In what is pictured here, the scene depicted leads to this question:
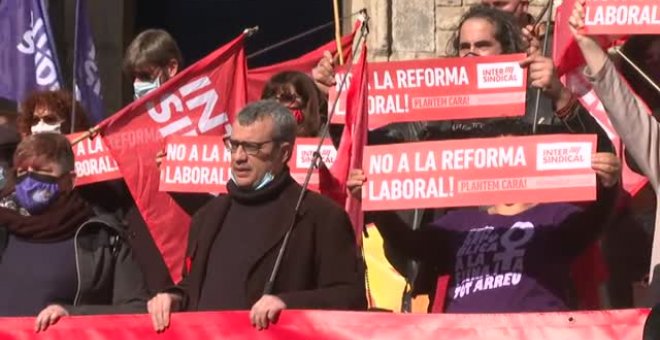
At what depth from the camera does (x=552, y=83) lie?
22.4ft

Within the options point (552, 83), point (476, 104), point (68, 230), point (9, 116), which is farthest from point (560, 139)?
point (9, 116)

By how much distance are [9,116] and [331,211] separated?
107 inches

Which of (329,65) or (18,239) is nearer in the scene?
(18,239)

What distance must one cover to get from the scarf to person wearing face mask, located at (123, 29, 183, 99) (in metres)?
1.43

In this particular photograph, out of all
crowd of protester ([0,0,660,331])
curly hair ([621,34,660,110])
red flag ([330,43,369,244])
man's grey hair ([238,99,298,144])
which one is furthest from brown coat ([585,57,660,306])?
curly hair ([621,34,660,110])

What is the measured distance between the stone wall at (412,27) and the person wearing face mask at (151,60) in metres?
2.87

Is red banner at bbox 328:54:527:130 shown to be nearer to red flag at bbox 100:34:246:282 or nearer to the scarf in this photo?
red flag at bbox 100:34:246:282

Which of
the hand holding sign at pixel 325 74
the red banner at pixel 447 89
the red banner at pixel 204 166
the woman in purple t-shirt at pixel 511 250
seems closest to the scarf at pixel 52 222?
the red banner at pixel 204 166

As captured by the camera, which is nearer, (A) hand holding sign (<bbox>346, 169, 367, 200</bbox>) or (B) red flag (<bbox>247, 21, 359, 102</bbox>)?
(A) hand holding sign (<bbox>346, 169, 367, 200</bbox>)

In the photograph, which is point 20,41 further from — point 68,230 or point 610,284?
point 610,284

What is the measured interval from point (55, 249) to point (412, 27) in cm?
463

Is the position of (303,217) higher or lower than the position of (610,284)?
higher

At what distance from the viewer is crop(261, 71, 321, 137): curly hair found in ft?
25.9

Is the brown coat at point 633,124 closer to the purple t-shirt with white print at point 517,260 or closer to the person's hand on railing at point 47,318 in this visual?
the purple t-shirt with white print at point 517,260
